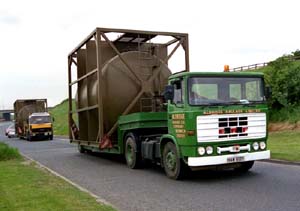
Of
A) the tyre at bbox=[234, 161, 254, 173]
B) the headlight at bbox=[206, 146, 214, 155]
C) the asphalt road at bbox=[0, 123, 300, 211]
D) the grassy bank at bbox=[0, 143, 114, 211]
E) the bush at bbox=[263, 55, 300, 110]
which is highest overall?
the bush at bbox=[263, 55, 300, 110]

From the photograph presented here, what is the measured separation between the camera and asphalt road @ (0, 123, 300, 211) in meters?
8.34

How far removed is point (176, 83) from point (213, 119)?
4.14 feet

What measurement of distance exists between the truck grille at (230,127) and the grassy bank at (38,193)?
3075 mm

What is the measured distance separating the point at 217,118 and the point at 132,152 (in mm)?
4094

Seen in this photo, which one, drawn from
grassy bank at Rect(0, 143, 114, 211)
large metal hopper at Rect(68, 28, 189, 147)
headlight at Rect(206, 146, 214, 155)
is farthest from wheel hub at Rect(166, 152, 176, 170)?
large metal hopper at Rect(68, 28, 189, 147)

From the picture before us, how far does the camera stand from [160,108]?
14.6 meters

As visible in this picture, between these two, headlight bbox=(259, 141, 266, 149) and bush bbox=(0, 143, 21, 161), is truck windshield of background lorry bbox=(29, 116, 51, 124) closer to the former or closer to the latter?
bush bbox=(0, 143, 21, 161)

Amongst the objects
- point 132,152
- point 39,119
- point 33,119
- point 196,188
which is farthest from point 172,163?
point 33,119

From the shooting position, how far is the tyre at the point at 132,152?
13791mm

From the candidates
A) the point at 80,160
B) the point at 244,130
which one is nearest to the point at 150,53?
the point at 80,160

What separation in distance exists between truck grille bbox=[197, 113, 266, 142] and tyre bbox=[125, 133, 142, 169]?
3508 mm

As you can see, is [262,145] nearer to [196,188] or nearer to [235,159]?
[235,159]

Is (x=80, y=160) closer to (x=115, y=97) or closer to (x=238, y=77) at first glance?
(x=115, y=97)

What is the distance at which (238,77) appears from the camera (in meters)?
11.3
